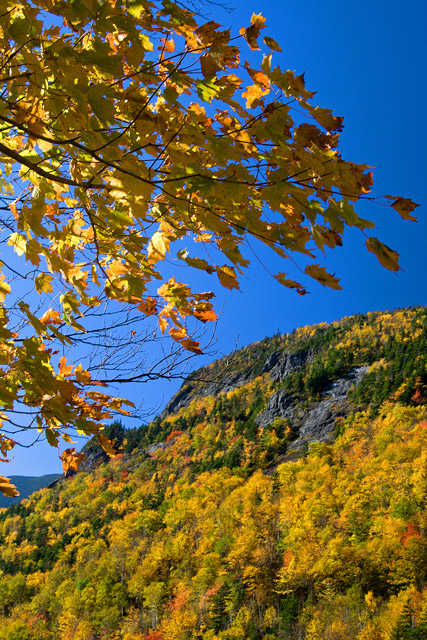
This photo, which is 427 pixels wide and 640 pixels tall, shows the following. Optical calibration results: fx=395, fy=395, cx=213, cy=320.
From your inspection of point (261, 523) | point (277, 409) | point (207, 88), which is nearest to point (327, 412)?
point (277, 409)

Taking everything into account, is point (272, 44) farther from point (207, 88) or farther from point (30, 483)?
point (30, 483)

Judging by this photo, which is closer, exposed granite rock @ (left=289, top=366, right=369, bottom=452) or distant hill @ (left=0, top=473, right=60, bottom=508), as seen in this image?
exposed granite rock @ (left=289, top=366, right=369, bottom=452)

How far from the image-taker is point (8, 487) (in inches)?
62.2

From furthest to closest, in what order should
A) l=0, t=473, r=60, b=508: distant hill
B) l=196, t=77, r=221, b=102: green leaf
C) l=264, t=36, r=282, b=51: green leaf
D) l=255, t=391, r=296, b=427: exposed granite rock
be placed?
l=0, t=473, r=60, b=508: distant hill → l=255, t=391, r=296, b=427: exposed granite rock → l=264, t=36, r=282, b=51: green leaf → l=196, t=77, r=221, b=102: green leaf

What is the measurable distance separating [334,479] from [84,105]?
3814cm

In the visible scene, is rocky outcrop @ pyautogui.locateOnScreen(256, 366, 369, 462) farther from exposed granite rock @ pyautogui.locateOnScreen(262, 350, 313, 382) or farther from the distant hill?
the distant hill

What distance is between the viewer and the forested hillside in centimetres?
2148

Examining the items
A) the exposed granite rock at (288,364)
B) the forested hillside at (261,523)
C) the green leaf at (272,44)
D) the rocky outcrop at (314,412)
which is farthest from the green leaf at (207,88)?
the exposed granite rock at (288,364)

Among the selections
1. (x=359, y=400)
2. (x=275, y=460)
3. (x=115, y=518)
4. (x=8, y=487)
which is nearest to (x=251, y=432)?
(x=275, y=460)

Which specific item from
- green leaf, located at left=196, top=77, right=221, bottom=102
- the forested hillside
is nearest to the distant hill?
the forested hillside

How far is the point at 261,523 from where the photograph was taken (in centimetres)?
3206

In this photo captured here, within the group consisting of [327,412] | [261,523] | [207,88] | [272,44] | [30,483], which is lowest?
[261,523]

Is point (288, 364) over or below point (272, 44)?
over

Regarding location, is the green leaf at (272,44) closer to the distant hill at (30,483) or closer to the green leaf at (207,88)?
the green leaf at (207,88)
